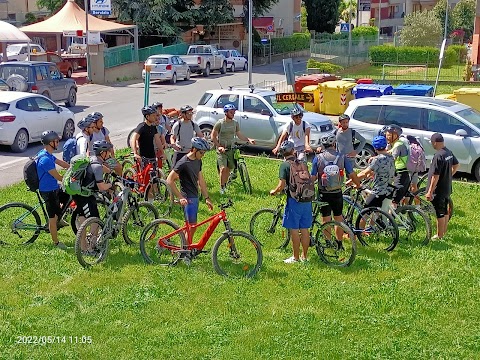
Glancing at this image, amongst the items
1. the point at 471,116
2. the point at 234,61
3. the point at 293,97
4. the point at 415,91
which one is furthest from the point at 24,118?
the point at 234,61

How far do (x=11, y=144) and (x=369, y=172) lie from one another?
36.7ft

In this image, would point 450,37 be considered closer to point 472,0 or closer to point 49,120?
point 472,0

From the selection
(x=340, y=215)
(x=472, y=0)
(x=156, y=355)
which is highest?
(x=472, y=0)

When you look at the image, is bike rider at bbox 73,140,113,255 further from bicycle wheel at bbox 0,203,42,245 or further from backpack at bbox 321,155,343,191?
backpack at bbox 321,155,343,191

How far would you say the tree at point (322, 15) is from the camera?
6719cm

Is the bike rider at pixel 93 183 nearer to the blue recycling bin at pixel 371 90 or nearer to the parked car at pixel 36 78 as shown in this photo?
the blue recycling bin at pixel 371 90

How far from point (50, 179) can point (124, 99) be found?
853 inches

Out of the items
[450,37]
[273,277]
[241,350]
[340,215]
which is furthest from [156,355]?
[450,37]

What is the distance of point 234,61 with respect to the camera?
147 feet

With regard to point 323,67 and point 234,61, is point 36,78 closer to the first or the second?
point 323,67

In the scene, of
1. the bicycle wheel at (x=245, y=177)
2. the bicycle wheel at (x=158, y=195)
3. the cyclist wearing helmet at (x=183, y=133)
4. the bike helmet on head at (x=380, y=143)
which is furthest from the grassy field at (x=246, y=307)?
the bicycle wheel at (x=245, y=177)

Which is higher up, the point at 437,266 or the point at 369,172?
the point at 369,172

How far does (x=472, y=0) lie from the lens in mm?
67500

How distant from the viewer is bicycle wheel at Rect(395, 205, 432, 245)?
1048 centimetres
